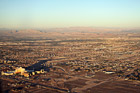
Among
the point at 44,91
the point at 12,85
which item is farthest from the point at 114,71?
the point at 12,85

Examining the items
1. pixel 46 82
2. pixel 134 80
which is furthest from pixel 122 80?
pixel 46 82

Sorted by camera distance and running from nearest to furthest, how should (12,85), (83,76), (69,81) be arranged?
(12,85)
(69,81)
(83,76)

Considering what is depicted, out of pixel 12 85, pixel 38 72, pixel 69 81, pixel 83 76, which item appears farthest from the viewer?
pixel 38 72

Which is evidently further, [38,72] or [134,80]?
[38,72]

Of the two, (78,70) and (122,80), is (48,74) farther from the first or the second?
(122,80)

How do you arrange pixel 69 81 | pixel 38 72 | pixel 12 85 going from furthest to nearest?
pixel 38 72, pixel 69 81, pixel 12 85

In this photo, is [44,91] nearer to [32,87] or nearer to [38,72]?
[32,87]

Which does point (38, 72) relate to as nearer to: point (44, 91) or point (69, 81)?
point (69, 81)

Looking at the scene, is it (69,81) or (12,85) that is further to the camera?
(69,81)

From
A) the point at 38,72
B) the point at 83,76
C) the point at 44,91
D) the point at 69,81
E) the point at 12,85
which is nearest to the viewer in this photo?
the point at 44,91
